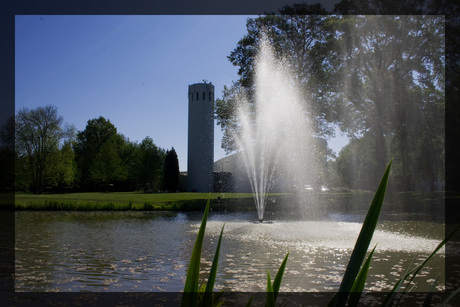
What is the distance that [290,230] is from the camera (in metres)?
12.0

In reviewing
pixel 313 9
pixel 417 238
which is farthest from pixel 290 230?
pixel 313 9

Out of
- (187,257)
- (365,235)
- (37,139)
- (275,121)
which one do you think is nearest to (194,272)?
(365,235)

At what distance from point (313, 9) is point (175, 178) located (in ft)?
84.0

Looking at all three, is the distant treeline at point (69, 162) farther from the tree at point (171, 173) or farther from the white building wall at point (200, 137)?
the white building wall at point (200, 137)

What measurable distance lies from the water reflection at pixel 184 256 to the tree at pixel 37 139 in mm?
26497

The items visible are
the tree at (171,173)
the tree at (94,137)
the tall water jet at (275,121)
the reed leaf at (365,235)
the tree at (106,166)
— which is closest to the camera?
the reed leaf at (365,235)

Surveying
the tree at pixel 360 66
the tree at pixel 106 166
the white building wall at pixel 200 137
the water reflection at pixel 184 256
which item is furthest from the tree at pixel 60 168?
the water reflection at pixel 184 256

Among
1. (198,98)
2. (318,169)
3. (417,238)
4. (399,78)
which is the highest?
(198,98)

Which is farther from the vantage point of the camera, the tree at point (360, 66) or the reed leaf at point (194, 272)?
the tree at point (360, 66)

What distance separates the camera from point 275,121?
23.5 metres

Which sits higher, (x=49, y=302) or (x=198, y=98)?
(x=198, y=98)

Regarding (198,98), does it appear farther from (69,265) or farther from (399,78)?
(69,265)

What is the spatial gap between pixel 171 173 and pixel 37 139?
564 inches

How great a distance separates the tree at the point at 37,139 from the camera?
34656mm
